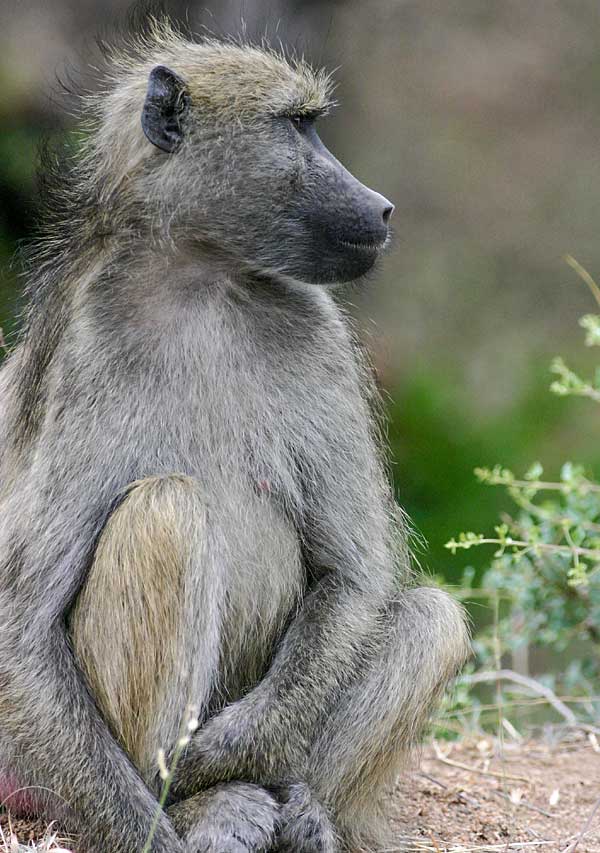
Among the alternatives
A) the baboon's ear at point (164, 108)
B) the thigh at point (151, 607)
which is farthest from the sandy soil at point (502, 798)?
the baboon's ear at point (164, 108)

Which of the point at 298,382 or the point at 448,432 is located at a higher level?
the point at 298,382

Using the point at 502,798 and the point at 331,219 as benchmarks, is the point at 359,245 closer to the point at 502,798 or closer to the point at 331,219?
the point at 331,219

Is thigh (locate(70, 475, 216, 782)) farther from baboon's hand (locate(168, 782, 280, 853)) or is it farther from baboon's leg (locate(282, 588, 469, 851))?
baboon's leg (locate(282, 588, 469, 851))

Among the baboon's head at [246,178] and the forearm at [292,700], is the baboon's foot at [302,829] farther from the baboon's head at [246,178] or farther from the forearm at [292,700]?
the baboon's head at [246,178]

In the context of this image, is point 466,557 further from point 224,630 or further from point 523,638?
point 224,630

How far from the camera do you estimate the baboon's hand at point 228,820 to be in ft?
9.18

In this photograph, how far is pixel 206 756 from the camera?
2.94 m

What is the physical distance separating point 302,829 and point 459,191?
7.47 meters

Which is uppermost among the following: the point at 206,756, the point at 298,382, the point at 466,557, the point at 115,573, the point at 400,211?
the point at 298,382

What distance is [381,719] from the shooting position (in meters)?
3.04

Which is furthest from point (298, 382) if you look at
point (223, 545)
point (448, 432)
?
point (448, 432)

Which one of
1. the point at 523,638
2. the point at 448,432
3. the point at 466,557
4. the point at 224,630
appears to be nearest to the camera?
the point at 224,630

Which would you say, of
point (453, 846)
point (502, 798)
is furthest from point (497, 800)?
point (453, 846)

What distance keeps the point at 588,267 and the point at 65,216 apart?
264 inches
